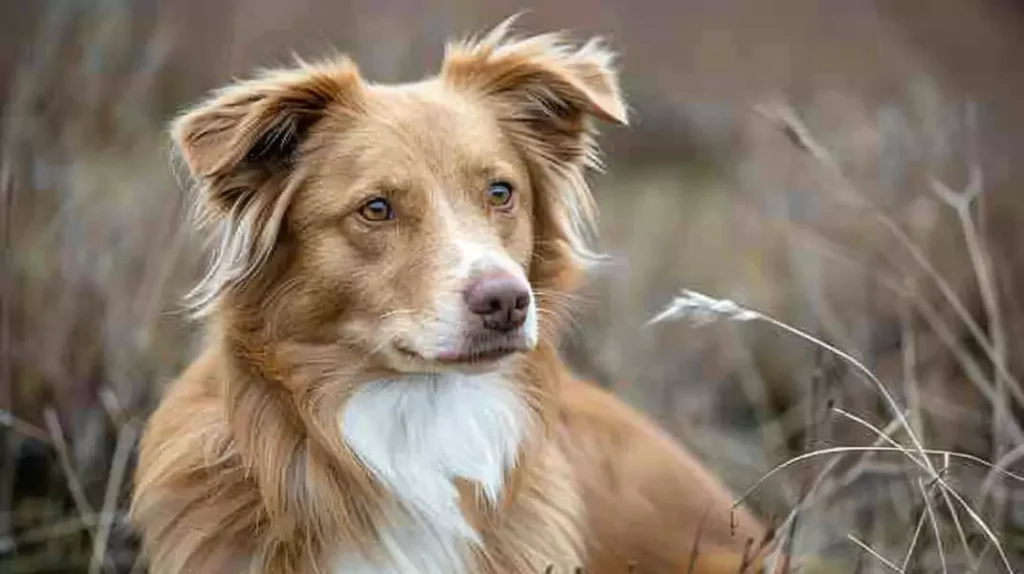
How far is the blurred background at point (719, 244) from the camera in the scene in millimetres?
5406

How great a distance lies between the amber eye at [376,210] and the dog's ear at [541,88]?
0.46 m

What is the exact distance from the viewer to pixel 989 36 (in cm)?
973

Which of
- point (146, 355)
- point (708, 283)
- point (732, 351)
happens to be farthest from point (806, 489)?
point (708, 283)

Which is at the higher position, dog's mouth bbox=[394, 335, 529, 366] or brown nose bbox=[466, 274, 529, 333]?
brown nose bbox=[466, 274, 529, 333]

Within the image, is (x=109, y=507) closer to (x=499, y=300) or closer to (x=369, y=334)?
(x=369, y=334)

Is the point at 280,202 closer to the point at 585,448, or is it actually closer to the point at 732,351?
the point at 585,448

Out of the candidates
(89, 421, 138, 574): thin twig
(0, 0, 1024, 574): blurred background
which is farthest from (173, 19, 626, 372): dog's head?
(89, 421, 138, 574): thin twig

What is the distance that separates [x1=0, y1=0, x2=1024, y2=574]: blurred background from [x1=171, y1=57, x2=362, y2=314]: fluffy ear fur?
1.00 m

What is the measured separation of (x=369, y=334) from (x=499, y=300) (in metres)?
0.37

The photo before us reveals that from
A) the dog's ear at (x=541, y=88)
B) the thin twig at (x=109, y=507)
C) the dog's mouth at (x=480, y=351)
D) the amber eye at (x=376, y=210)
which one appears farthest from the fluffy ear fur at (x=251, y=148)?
the thin twig at (x=109, y=507)

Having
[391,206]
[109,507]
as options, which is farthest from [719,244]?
[391,206]

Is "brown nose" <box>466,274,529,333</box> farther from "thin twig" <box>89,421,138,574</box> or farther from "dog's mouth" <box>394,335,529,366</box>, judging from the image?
"thin twig" <box>89,421,138,574</box>

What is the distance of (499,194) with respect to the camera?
4.22m

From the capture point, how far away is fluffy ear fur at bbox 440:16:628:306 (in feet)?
14.5
